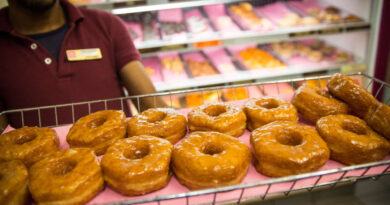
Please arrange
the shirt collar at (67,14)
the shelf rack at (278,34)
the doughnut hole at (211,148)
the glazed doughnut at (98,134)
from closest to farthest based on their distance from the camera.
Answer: the doughnut hole at (211,148), the glazed doughnut at (98,134), the shirt collar at (67,14), the shelf rack at (278,34)

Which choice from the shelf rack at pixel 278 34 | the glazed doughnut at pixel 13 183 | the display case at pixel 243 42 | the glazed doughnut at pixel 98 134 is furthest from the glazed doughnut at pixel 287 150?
the shelf rack at pixel 278 34

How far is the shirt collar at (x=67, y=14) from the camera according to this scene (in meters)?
2.13

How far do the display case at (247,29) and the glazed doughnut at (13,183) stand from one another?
7.72ft

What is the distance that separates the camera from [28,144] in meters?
1.28

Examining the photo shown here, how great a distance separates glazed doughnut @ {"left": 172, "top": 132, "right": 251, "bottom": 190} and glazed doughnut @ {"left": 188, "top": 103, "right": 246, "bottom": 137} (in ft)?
0.41

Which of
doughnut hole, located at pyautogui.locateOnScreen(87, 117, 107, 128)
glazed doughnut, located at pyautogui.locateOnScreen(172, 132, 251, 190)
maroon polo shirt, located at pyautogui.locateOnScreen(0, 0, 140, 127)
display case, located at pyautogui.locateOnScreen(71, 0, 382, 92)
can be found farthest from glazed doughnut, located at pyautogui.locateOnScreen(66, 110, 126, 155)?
display case, located at pyautogui.locateOnScreen(71, 0, 382, 92)

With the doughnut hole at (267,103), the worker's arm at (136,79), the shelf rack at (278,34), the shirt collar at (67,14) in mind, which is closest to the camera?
the doughnut hole at (267,103)

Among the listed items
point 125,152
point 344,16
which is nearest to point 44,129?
point 125,152

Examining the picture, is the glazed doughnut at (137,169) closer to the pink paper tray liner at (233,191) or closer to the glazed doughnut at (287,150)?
the pink paper tray liner at (233,191)

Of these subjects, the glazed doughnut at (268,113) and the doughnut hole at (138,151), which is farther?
the glazed doughnut at (268,113)

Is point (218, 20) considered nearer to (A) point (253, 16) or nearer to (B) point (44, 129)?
(A) point (253, 16)

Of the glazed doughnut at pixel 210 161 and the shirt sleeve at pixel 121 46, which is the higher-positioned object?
the shirt sleeve at pixel 121 46

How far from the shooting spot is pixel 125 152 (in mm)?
1227

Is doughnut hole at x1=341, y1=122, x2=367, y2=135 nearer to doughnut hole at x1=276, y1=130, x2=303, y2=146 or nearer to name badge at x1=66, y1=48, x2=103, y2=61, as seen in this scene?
doughnut hole at x1=276, y1=130, x2=303, y2=146
